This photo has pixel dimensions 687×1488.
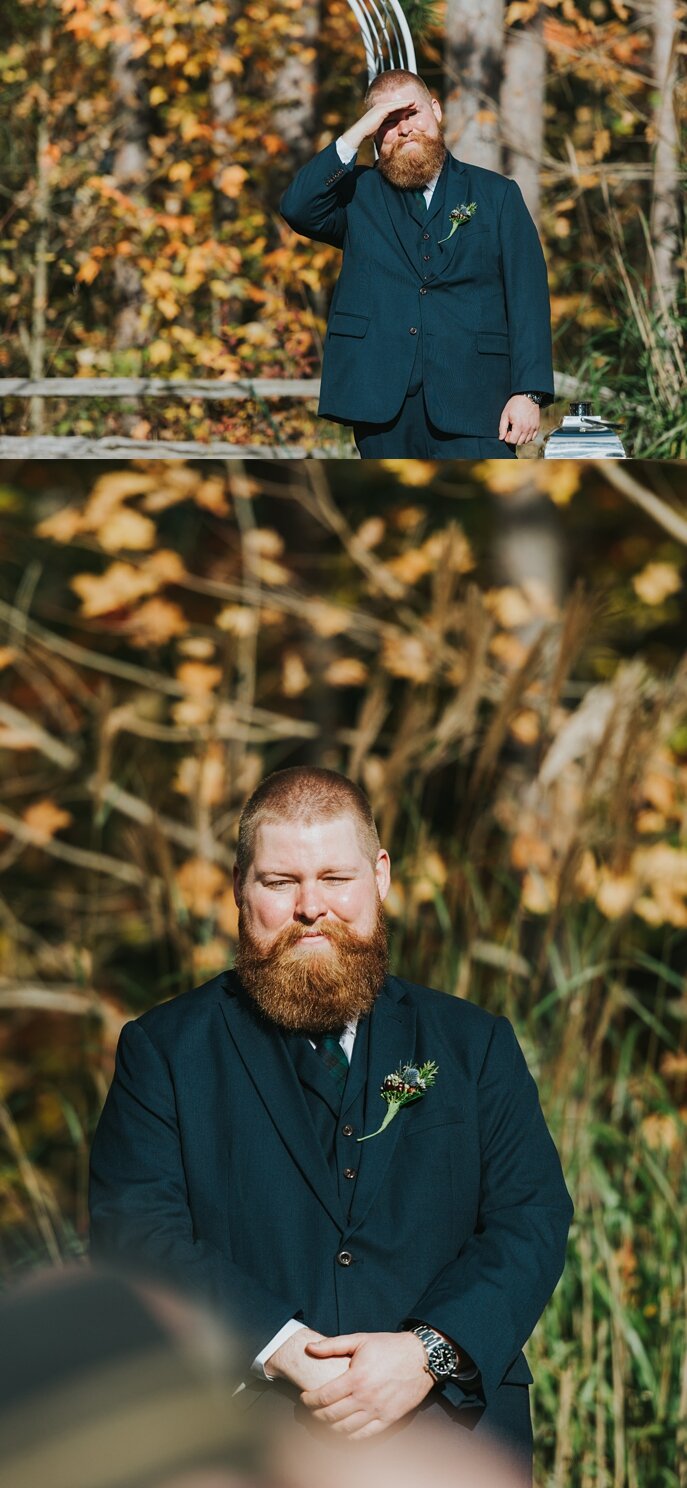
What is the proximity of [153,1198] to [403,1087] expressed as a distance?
11.8 inches

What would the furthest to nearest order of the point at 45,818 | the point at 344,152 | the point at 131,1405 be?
the point at 45,818 → the point at 344,152 → the point at 131,1405

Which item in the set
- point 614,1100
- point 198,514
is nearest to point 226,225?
point 198,514

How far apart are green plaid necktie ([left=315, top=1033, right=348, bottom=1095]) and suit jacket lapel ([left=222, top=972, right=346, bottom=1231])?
0.08ft

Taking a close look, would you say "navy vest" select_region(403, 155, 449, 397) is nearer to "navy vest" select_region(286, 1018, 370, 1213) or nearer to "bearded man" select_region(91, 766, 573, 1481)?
"bearded man" select_region(91, 766, 573, 1481)

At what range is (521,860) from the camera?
3254mm

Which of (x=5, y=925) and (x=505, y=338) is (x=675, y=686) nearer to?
(x=505, y=338)

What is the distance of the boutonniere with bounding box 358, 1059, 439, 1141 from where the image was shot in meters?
1.83

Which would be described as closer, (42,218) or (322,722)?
(322,722)

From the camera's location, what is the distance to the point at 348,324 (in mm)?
2924

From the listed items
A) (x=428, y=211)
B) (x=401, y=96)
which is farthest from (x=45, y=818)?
(x=401, y=96)

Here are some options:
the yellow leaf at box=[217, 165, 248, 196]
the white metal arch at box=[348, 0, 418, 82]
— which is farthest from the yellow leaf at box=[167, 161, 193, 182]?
the white metal arch at box=[348, 0, 418, 82]

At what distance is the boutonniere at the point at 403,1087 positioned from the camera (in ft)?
6.00

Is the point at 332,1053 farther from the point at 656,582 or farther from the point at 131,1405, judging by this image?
the point at 656,582

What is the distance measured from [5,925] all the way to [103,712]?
560 millimetres
